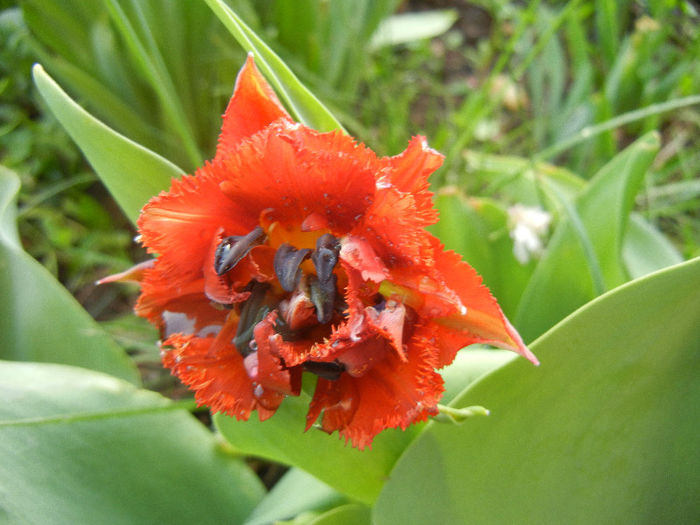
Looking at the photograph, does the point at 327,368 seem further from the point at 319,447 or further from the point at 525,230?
the point at 525,230

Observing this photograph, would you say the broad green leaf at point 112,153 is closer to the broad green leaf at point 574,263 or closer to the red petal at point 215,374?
the red petal at point 215,374

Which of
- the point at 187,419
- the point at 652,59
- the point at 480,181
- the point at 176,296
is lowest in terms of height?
the point at 652,59

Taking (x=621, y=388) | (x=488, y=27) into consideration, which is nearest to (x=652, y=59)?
(x=488, y=27)

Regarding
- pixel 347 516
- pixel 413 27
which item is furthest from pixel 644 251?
pixel 413 27

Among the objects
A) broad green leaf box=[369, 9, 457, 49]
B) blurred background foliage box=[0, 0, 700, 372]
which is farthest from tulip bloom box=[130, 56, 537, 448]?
broad green leaf box=[369, 9, 457, 49]

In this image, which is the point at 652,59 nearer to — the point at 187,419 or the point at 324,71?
the point at 324,71

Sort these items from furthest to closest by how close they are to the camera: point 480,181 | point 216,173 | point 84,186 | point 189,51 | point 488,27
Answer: point 488,27 < point 84,186 < point 189,51 < point 480,181 < point 216,173

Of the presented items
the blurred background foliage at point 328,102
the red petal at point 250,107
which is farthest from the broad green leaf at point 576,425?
the blurred background foliage at point 328,102
